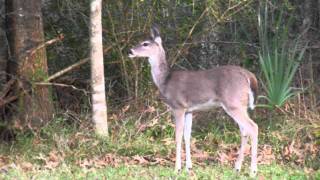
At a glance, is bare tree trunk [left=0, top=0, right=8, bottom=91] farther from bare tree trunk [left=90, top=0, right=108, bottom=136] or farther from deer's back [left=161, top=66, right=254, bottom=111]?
deer's back [left=161, top=66, right=254, bottom=111]

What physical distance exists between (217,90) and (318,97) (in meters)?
3.40

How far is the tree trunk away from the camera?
37.5ft

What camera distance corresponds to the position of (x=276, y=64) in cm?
1182

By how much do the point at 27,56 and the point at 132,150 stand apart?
219 centimetres

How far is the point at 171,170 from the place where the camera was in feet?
31.0

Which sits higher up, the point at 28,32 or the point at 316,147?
the point at 28,32

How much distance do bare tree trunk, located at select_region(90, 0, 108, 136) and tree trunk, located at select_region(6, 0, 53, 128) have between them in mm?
933

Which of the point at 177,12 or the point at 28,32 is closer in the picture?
the point at 28,32

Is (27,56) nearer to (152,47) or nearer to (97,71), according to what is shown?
(97,71)

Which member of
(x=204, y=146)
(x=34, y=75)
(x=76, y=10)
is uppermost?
(x=76, y=10)

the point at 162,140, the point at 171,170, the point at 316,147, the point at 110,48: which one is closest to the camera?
the point at 171,170

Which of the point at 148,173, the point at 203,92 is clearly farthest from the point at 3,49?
the point at 148,173

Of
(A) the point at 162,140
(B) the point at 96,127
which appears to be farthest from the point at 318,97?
(B) the point at 96,127

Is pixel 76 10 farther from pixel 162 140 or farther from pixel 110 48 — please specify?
pixel 162 140
